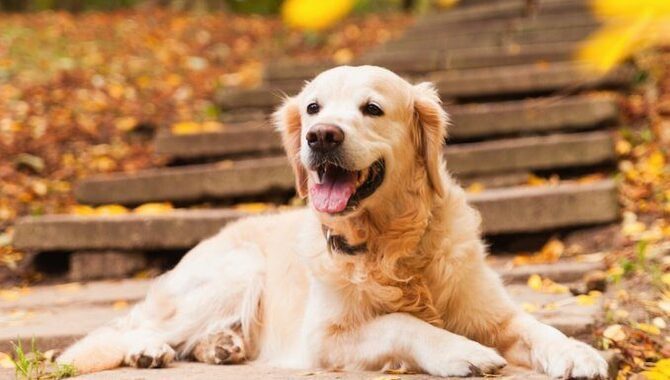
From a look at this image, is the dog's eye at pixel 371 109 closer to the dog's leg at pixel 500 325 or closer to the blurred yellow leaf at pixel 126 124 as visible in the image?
the dog's leg at pixel 500 325

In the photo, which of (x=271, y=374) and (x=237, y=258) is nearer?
(x=271, y=374)

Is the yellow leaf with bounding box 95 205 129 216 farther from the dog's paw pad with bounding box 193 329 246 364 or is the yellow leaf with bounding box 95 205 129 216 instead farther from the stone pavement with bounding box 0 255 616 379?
the dog's paw pad with bounding box 193 329 246 364

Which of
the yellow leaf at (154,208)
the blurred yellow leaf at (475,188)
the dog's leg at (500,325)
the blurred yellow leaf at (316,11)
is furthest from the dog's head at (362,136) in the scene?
the yellow leaf at (154,208)

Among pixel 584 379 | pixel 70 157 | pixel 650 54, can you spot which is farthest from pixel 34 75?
pixel 584 379

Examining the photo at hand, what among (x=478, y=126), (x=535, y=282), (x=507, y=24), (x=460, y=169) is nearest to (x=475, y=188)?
(x=460, y=169)

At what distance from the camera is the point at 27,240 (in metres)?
4.94

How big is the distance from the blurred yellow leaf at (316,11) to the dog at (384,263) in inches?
65.4

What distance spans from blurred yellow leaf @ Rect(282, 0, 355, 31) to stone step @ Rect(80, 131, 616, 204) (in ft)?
14.4

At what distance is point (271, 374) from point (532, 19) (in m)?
6.35

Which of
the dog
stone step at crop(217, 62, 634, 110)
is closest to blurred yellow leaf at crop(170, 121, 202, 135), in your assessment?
stone step at crop(217, 62, 634, 110)

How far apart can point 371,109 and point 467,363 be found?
98 cm

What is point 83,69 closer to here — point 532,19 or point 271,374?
point 532,19

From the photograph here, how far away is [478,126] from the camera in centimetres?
572

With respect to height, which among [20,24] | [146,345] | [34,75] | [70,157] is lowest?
[146,345]
